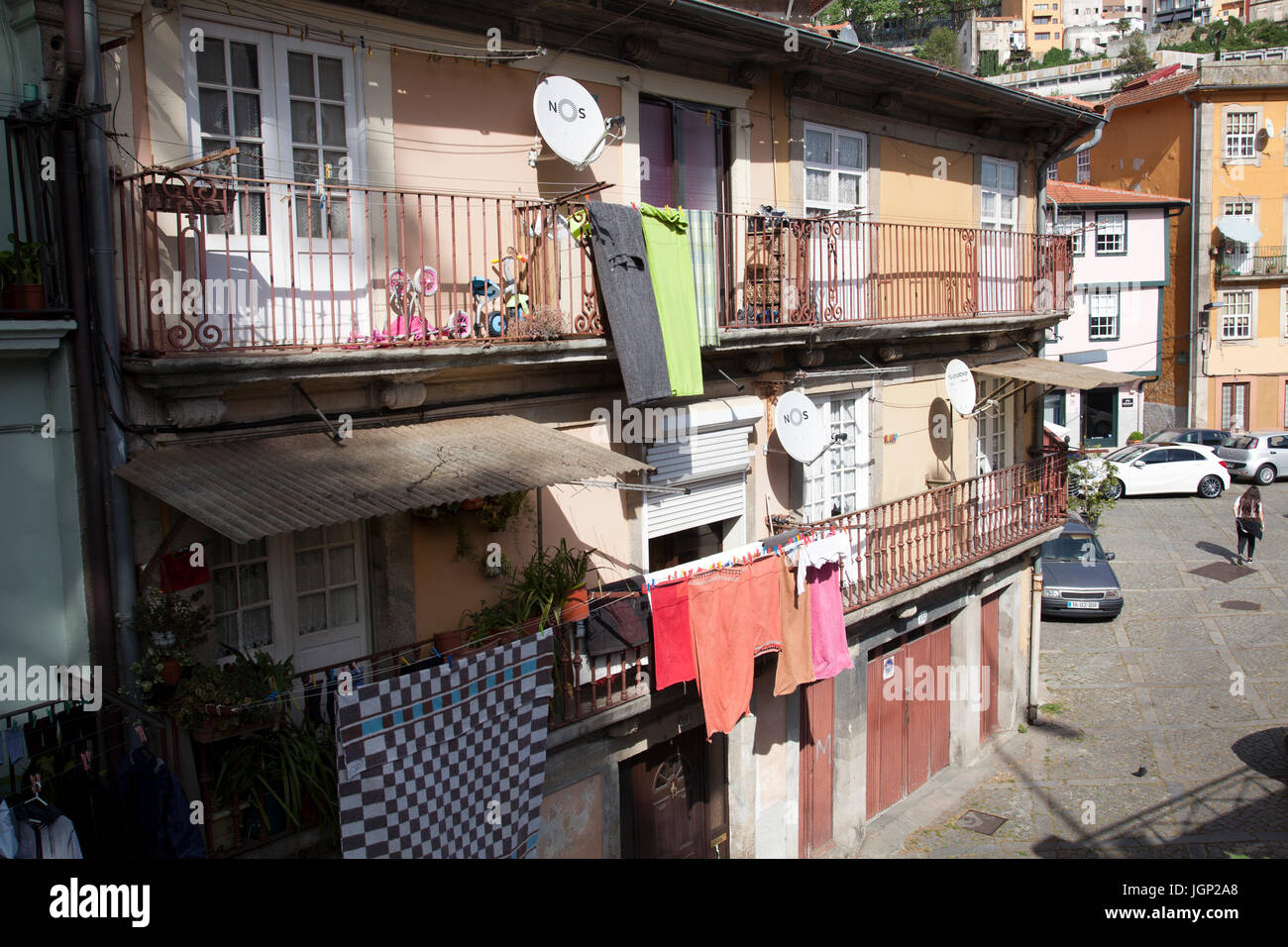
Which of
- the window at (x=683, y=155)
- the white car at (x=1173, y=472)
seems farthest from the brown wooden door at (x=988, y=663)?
the white car at (x=1173, y=472)

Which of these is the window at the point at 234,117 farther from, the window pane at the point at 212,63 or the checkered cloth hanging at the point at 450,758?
the checkered cloth hanging at the point at 450,758

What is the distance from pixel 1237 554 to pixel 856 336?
17969mm

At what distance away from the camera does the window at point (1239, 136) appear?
3784cm

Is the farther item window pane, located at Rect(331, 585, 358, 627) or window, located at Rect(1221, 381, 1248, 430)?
window, located at Rect(1221, 381, 1248, 430)

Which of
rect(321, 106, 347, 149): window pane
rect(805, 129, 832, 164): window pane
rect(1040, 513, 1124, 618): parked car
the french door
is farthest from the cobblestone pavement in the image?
rect(321, 106, 347, 149): window pane

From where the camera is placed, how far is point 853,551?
1250 cm

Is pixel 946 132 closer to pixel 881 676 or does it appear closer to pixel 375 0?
pixel 881 676

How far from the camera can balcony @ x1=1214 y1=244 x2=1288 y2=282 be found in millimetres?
37969

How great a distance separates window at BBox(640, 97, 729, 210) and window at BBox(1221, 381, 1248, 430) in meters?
34.1

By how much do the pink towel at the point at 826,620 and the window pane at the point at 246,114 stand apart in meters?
6.60

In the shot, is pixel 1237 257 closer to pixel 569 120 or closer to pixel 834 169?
pixel 834 169

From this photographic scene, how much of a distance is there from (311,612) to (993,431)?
12648 millimetres

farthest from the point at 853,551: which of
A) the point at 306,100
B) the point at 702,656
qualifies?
the point at 306,100

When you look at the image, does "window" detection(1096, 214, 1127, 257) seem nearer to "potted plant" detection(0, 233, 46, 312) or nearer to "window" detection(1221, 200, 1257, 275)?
"window" detection(1221, 200, 1257, 275)
